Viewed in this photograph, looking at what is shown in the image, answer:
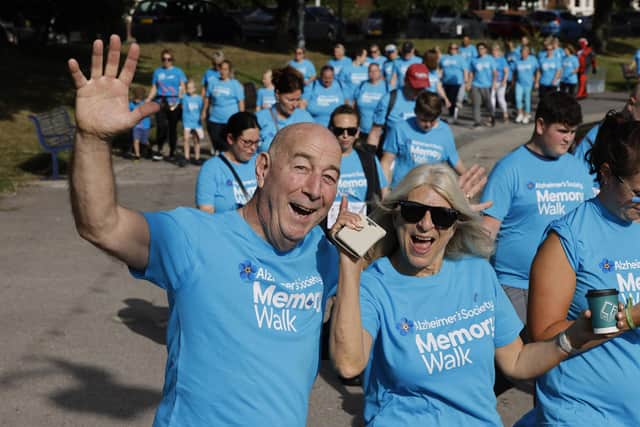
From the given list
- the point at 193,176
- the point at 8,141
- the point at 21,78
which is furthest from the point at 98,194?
the point at 21,78

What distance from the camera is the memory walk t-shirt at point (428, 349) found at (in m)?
3.57

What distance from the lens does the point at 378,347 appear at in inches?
143

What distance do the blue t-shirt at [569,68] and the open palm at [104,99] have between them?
2280cm

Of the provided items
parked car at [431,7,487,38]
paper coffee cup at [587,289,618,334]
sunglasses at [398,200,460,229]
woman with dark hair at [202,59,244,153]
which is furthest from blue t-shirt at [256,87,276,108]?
parked car at [431,7,487,38]

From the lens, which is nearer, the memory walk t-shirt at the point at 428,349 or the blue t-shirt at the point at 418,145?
the memory walk t-shirt at the point at 428,349

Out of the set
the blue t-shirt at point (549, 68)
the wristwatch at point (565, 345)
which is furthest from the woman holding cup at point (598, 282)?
the blue t-shirt at point (549, 68)

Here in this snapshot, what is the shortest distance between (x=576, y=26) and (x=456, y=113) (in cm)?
3552

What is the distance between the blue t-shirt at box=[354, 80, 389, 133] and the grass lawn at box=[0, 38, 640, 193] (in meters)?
5.53

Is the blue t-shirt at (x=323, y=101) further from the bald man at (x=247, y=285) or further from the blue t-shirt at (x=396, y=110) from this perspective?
the bald man at (x=247, y=285)

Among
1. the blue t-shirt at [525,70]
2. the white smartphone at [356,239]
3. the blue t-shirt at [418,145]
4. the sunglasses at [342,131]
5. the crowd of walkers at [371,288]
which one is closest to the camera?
the crowd of walkers at [371,288]

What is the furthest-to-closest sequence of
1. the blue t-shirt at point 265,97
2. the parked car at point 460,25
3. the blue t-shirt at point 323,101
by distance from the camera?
the parked car at point 460,25 < the blue t-shirt at point 265,97 < the blue t-shirt at point 323,101

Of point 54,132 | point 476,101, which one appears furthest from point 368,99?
point 476,101

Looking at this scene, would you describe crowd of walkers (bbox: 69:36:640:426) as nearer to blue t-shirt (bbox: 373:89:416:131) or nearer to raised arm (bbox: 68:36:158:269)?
raised arm (bbox: 68:36:158:269)

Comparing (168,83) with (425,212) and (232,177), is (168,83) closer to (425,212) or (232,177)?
(232,177)
